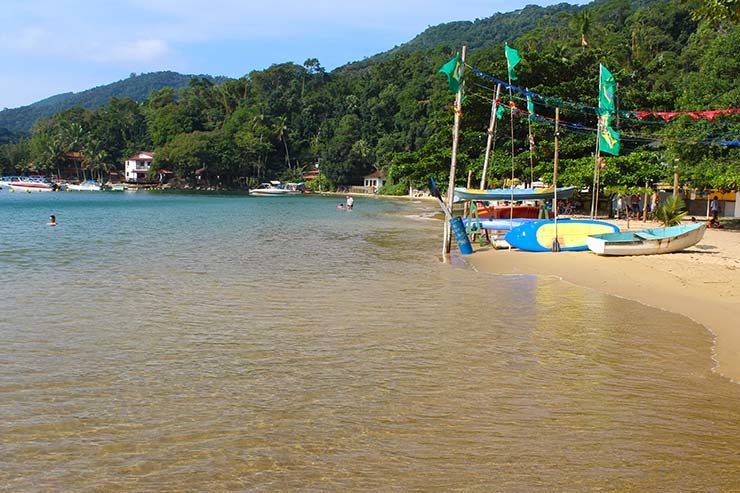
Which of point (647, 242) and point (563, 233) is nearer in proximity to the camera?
point (647, 242)

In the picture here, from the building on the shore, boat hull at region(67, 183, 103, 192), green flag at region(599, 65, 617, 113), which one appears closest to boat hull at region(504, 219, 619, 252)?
green flag at region(599, 65, 617, 113)

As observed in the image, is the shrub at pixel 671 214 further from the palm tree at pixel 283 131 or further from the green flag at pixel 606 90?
the palm tree at pixel 283 131

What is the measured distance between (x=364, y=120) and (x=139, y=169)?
4896 centimetres

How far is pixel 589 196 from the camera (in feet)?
141

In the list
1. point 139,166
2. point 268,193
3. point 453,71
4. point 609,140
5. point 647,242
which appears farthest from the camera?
point 139,166

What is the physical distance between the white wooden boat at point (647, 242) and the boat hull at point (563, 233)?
1684 mm

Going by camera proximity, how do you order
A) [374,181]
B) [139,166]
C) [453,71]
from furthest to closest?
[139,166] < [374,181] < [453,71]

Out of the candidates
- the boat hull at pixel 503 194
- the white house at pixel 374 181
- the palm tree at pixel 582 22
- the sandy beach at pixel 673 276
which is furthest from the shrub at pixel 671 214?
the white house at pixel 374 181

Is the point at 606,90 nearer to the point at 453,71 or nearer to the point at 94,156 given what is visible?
the point at 453,71

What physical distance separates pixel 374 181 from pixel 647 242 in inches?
3818

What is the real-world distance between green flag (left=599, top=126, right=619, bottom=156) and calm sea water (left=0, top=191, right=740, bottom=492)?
370 inches

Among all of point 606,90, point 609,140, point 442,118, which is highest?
point 442,118

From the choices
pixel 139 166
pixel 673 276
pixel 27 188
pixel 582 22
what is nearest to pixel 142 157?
pixel 139 166

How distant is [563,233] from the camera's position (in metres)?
22.5
